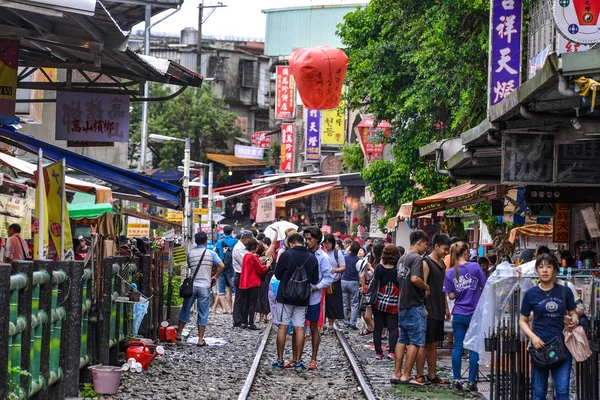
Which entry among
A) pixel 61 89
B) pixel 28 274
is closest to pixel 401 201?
pixel 61 89

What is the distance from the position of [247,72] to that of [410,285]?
57.0 m

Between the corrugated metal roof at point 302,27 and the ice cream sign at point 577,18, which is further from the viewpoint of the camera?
the corrugated metal roof at point 302,27

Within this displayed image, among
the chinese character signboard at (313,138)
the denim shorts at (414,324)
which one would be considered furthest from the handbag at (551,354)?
the chinese character signboard at (313,138)

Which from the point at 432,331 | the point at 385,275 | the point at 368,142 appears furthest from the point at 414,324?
the point at 368,142

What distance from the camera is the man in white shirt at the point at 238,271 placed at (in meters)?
21.2

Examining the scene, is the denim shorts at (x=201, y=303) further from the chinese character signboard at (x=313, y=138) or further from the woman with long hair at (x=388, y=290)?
the chinese character signboard at (x=313, y=138)

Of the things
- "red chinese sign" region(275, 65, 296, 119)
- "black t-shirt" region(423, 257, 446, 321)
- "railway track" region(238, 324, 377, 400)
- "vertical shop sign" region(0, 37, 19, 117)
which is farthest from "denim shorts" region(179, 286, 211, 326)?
"red chinese sign" region(275, 65, 296, 119)

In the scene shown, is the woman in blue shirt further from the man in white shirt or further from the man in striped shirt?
the man in white shirt

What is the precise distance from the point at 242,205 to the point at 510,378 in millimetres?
53412

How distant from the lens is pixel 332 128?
163ft

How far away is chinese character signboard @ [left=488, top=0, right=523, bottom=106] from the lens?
16.5 meters

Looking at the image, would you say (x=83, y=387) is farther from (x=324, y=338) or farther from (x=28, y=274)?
(x=324, y=338)

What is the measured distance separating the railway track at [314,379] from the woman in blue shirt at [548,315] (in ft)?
9.16

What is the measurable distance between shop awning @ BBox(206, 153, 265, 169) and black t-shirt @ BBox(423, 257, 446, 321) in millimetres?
46007
